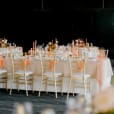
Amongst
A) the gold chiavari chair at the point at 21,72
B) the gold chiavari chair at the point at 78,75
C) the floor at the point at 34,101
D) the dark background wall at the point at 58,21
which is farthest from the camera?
the dark background wall at the point at 58,21

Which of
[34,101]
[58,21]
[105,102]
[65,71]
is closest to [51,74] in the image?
[65,71]

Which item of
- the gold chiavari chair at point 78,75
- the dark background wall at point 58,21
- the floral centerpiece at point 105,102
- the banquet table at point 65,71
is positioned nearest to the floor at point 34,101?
the banquet table at point 65,71

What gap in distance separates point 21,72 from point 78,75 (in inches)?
46.1

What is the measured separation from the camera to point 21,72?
7.36 meters

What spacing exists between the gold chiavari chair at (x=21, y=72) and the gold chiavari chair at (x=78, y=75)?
836mm

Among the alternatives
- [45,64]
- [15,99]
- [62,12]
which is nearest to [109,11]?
[62,12]

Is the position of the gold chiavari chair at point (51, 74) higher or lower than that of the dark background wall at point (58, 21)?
lower

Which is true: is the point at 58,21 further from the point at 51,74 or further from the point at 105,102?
the point at 105,102

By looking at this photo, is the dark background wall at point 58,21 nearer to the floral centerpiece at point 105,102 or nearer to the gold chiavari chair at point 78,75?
the gold chiavari chair at point 78,75

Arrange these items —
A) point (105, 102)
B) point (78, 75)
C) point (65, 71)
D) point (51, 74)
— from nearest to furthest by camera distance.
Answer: point (105, 102)
point (78, 75)
point (51, 74)
point (65, 71)

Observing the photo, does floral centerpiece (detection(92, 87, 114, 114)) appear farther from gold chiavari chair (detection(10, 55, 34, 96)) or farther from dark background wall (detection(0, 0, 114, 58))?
dark background wall (detection(0, 0, 114, 58))

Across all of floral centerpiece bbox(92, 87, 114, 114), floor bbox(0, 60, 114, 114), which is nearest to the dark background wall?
floor bbox(0, 60, 114, 114)

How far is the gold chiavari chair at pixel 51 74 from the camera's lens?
23.6ft

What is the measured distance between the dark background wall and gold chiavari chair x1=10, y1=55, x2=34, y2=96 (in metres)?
5.55
